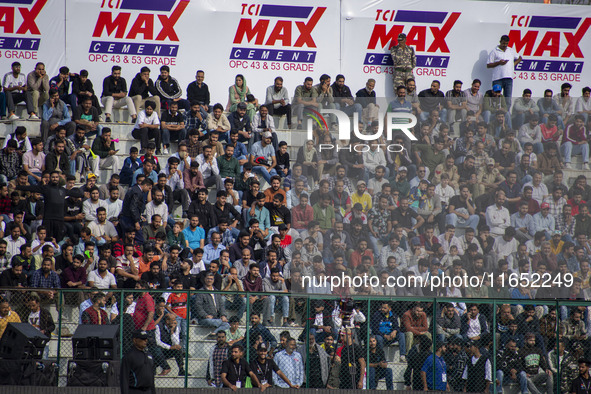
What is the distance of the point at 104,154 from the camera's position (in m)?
16.5

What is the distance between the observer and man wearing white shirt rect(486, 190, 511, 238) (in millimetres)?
13047

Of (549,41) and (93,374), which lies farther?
(549,41)

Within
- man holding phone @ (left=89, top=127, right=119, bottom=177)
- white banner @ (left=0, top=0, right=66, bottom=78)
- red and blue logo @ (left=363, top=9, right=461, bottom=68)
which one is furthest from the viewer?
red and blue logo @ (left=363, top=9, right=461, bottom=68)

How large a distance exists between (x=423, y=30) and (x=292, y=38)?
3.21 meters

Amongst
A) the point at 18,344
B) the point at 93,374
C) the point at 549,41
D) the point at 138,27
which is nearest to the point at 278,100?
the point at 138,27

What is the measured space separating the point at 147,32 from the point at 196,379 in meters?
10.3

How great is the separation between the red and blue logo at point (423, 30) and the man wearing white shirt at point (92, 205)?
8.47 m

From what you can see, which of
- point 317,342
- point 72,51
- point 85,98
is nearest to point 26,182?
point 85,98

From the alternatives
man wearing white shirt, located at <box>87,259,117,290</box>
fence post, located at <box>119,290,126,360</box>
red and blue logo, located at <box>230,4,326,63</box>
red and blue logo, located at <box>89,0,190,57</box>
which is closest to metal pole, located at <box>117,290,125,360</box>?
fence post, located at <box>119,290,126,360</box>

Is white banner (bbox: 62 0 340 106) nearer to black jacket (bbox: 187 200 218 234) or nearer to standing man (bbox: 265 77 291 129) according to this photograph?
standing man (bbox: 265 77 291 129)

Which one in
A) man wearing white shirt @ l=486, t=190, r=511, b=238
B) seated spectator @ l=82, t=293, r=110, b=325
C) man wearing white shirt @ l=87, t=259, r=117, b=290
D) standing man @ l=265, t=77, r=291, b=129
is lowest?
seated spectator @ l=82, t=293, r=110, b=325

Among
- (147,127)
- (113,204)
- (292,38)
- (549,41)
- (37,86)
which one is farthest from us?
(549,41)

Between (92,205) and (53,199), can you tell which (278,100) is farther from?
(53,199)

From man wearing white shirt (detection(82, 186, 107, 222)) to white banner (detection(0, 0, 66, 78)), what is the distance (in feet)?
17.0
